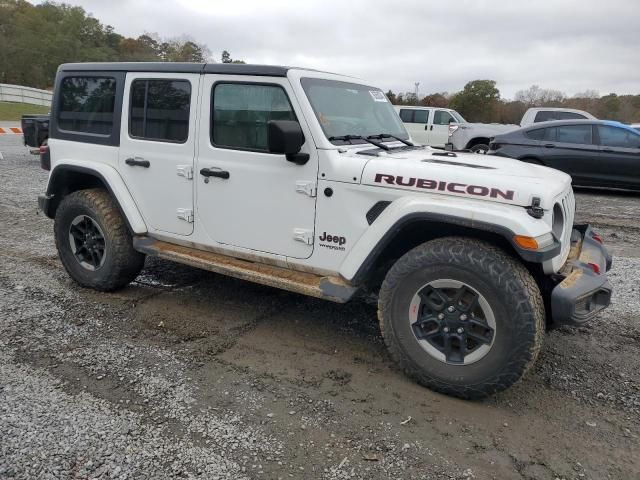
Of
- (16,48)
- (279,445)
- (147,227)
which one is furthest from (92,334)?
(16,48)

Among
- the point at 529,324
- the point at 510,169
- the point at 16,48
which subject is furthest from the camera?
the point at 16,48

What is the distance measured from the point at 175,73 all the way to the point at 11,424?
8.84ft

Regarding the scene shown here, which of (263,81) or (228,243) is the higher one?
(263,81)

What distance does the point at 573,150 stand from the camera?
33.5ft

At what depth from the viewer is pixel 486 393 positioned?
119 inches

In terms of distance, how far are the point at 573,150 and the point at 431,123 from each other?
7.24m

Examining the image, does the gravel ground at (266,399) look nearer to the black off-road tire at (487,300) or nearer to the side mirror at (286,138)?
the black off-road tire at (487,300)

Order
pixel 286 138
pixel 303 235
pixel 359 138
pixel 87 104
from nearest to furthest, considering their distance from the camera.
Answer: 1. pixel 286 138
2. pixel 303 235
3. pixel 359 138
4. pixel 87 104

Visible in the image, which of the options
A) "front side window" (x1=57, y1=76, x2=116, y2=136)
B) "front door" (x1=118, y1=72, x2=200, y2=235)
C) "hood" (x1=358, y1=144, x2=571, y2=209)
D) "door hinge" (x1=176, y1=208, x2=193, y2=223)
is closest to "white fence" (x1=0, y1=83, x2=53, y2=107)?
"front side window" (x1=57, y1=76, x2=116, y2=136)

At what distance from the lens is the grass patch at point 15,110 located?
2688 cm

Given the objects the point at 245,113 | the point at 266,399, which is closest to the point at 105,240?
the point at 245,113

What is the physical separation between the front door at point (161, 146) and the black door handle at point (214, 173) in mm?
147

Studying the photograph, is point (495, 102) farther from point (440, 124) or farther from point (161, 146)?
point (161, 146)

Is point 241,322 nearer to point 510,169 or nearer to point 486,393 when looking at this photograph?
point 486,393
